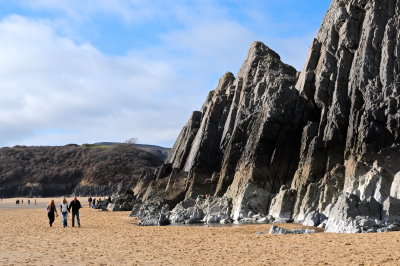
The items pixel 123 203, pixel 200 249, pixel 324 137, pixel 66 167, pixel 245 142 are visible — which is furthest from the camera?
pixel 66 167

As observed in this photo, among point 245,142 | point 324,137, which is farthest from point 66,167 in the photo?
point 324,137

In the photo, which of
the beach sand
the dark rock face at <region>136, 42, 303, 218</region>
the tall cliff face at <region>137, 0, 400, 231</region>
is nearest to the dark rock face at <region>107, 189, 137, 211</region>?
the dark rock face at <region>136, 42, 303, 218</region>

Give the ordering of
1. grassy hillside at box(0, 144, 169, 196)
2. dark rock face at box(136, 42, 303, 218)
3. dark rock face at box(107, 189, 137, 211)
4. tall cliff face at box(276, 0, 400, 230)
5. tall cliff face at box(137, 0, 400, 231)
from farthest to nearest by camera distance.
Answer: grassy hillside at box(0, 144, 169, 196)
dark rock face at box(107, 189, 137, 211)
dark rock face at box(136, 42, 303, 218)
tall cliff face at box(276, 0, 400, 230)
tall cliff face at box(137, 0, 400, 231)

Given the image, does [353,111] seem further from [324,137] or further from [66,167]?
[66,167]

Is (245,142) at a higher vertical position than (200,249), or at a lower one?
higher

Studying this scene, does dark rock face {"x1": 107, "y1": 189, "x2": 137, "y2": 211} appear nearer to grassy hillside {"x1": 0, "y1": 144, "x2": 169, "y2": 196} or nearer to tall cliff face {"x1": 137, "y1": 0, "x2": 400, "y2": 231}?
tall cliff face {"x1": 137, "y1": 0, "x2": 400, "y2": 231}

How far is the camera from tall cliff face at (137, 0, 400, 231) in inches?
1164

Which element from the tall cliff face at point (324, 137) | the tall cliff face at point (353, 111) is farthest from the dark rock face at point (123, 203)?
the tall cliff face at point (353, 111)

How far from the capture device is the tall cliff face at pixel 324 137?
1164 inches

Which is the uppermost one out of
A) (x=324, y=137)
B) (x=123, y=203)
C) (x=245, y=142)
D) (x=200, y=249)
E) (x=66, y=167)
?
(x=66, y=167)

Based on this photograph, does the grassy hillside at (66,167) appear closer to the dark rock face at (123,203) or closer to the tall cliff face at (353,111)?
the dark rock face at (123,203)

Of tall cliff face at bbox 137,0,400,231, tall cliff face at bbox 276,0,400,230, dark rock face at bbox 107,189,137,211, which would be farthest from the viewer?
dark rock face at bbox 107,189,137,211

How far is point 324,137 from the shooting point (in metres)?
34.0

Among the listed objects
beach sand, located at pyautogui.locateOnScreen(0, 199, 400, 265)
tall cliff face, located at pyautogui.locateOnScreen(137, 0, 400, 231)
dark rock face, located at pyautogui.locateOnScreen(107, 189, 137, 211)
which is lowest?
beach sand, located at pyautogui.locateOnScreen(0, 199, 400, 265)
